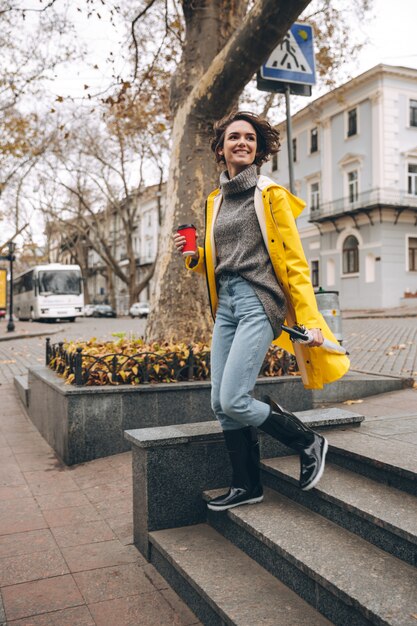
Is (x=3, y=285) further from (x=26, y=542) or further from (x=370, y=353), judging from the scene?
(x=26, y=542)

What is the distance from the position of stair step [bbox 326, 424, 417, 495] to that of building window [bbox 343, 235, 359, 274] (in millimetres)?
33370

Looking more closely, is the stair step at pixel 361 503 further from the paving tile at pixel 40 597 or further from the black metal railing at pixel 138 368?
the black metal railing at pixel 138 368

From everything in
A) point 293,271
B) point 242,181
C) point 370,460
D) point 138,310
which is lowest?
point 370,460

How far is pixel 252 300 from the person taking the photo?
3232 mm

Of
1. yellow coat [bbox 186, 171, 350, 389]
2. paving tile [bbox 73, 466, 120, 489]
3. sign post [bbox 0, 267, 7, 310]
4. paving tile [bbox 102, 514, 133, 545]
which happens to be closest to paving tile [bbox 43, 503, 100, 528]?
paving tile [bbox 102, 514, 133, 545]

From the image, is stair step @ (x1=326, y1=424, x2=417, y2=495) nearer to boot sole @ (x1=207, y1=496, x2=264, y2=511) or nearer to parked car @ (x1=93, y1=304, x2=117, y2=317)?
boot sole @ (x1=207, y1=496, x2=264, y2=511)

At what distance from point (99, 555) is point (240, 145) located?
2.47 metres

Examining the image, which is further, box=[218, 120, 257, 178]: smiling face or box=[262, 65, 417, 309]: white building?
box=[262, 65, 417, 309]: white building

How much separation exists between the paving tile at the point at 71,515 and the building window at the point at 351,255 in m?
33.2

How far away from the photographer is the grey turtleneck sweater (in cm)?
325

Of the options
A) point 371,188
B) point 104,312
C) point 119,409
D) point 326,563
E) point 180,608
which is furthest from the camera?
point 104,312

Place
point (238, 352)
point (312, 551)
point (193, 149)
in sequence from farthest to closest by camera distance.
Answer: point (193, 149)
point (238, 352)
point (312, 551)

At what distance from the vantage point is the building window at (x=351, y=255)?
36.3m

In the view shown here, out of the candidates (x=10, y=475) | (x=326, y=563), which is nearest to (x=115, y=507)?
(x=10, y=475)
